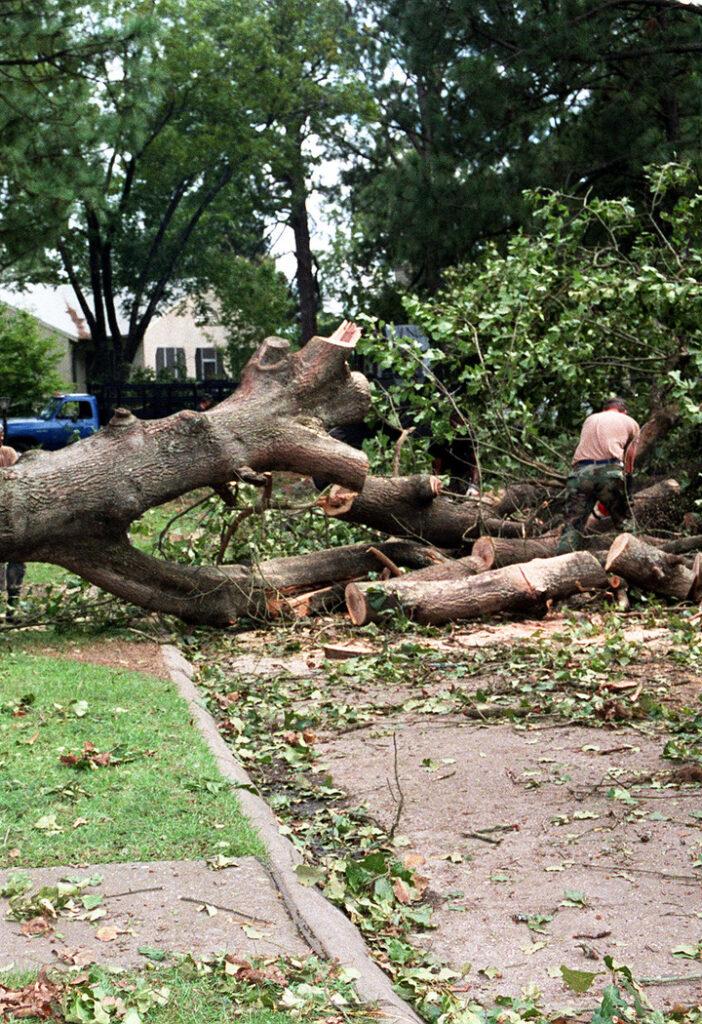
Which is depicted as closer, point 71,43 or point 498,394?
point 498,394

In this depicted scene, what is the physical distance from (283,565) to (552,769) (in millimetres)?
4736

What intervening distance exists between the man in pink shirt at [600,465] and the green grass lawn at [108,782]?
17.0ft

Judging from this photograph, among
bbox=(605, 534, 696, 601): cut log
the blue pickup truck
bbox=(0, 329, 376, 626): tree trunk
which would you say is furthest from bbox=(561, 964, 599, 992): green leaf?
the blue pickup truck

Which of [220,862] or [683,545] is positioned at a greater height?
[220,862]

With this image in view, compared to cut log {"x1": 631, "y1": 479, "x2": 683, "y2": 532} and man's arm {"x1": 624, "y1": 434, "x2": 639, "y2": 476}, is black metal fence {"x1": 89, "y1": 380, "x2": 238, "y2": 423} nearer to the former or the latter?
cut log {"x1": 631, "y1": 479, "x2": 683, "y2": 532}

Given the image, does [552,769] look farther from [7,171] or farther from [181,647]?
[7,171]

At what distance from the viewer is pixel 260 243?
180 feet

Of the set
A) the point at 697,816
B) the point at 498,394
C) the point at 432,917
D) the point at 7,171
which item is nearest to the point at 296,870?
the point at 432,917

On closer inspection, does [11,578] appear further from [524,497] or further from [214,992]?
[214,992]

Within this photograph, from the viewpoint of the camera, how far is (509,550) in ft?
38.0

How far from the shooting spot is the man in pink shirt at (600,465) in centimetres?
1184

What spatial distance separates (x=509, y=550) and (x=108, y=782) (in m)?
6.25

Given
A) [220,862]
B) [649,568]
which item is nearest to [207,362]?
[649,568]

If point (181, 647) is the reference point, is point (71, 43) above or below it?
above
